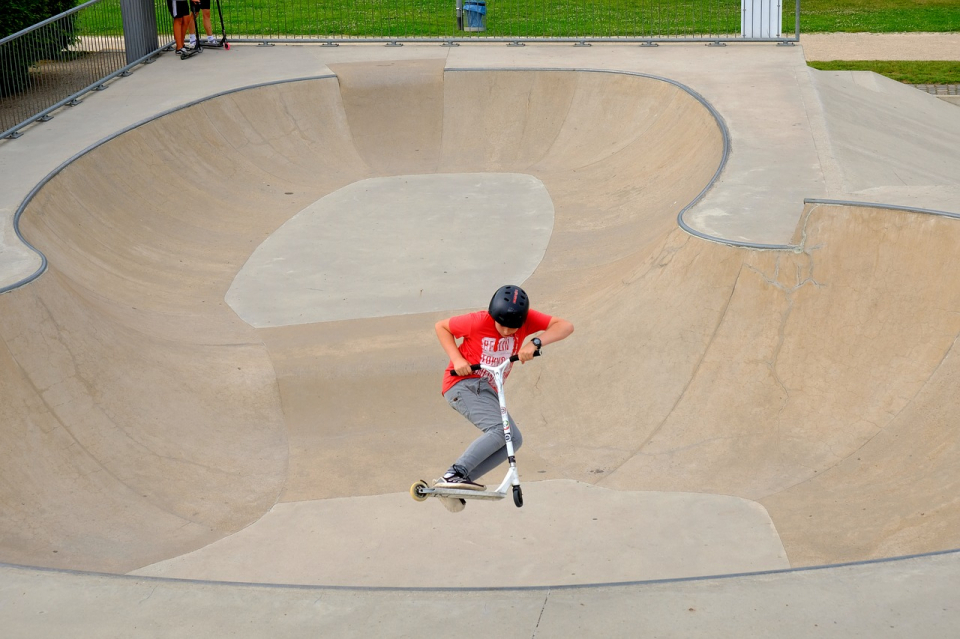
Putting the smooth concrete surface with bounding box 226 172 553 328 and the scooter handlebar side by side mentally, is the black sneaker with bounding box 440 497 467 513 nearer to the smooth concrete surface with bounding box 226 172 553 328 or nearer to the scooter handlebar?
the scooter handlebar

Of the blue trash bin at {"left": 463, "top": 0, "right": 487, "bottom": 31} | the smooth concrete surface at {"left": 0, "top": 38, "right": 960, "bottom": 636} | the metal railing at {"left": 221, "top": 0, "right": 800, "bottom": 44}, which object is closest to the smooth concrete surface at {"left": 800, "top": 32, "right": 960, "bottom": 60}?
the metal railing at {"left": 221, "top": 0, "right": 800, "bottom": 44}

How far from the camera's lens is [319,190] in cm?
1456

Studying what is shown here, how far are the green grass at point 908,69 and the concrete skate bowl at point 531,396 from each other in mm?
10196

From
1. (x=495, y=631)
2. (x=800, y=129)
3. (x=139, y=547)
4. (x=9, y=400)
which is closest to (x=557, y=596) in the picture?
(x=495, y=631)

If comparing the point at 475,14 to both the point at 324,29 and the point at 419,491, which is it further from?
the point at 419,491

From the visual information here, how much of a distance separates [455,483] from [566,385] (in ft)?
11.7

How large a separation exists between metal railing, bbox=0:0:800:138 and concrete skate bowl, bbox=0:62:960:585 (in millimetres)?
3582

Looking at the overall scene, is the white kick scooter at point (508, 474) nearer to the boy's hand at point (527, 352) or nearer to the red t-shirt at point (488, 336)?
the red t-shirt at point (488, 336)

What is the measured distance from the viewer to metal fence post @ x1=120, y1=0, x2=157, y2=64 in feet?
57.4

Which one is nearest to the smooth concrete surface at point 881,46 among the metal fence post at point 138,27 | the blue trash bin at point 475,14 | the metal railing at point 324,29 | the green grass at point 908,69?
the green grass at point 908,69

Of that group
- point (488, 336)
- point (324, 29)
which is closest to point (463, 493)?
point (488, 336)

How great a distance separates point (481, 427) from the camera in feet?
19.1

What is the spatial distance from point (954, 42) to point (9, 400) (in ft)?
71.6

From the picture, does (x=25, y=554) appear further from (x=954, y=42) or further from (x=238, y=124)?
(x=954, y=42)
